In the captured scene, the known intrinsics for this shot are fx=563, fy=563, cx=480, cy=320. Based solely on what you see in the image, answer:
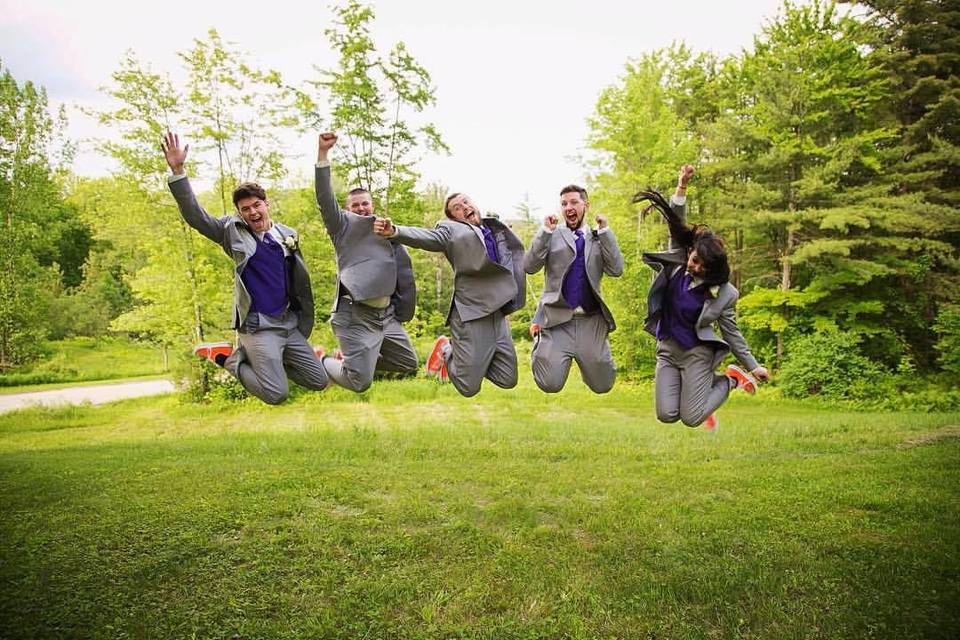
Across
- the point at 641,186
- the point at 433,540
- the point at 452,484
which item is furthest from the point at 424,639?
the point at 641,186

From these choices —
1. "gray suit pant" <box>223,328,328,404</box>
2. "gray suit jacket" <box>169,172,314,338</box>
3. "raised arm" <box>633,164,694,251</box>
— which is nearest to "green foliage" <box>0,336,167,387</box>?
"gray suit pant" <box>223,328,328,404</box>

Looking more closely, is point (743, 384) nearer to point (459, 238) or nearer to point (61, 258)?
point (459, 238)

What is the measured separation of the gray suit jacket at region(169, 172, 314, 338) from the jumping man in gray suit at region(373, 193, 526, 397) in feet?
4.36

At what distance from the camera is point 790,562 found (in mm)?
5801

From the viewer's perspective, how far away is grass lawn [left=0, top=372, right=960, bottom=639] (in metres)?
5.00

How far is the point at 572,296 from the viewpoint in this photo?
535cm

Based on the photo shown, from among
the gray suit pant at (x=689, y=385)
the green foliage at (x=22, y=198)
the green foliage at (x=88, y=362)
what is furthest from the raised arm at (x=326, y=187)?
the green foliage at (x=88, y=362)

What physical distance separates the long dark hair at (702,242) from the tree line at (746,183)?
7549mm

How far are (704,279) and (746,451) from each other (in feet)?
18.9

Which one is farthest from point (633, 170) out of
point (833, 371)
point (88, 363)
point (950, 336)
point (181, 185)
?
point (88, 363)

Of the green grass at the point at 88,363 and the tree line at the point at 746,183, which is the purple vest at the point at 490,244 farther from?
the green grass at the point at 88,363

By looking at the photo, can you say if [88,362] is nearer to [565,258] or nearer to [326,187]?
[326,187]

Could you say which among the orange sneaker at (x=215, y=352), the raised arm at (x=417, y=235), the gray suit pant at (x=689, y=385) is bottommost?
the gray suit pant at (x=689, y=385)

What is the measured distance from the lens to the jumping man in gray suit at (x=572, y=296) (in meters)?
5.05
